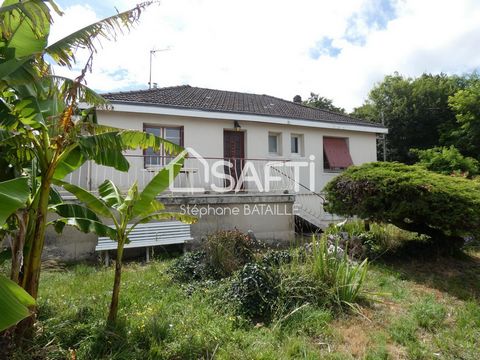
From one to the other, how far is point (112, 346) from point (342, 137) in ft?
47.1

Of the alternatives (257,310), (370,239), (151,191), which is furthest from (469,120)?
(151,191)

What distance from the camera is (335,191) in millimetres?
9398

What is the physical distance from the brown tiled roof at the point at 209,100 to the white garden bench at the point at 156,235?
15.1ft

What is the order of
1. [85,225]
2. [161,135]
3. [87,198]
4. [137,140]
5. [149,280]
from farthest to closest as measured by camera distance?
[161,135]
[149,280]
[85,225]
[87,198]
[137,140]

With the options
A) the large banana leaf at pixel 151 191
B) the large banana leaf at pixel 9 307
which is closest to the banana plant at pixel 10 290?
the large banana leaf at pixel 9 307

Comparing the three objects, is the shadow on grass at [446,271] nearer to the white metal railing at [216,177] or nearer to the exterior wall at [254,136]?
the white metal railing at [216,177]

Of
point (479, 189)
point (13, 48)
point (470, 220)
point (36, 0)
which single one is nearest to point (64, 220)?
point (13, 48)

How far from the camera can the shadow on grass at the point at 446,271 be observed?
6.85 m

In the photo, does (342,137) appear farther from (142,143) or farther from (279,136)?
(142,143)

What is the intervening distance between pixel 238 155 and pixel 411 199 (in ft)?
24.3

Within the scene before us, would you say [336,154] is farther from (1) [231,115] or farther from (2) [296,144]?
(1) [231,115]

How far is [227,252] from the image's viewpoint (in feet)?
22.8

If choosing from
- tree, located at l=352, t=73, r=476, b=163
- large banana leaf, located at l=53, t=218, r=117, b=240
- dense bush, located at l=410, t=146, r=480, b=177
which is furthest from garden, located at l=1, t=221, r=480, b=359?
tree, located at l=352, t=73, r=476, b=163

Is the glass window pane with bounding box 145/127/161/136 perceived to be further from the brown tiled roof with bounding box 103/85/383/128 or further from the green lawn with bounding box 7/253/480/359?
the green lawn with bounding box 7/253/480/359
